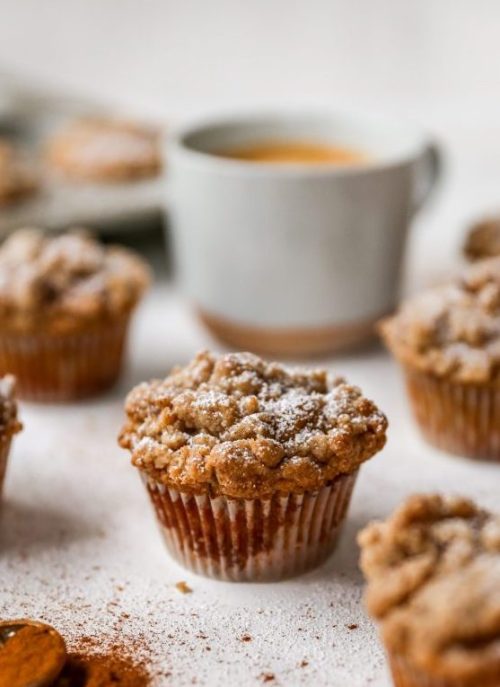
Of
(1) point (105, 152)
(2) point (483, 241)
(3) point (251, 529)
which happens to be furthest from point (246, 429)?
(1) point (105, 152)

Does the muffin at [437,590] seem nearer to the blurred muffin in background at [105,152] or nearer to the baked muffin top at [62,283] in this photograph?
the baked muffin top at [62,283]

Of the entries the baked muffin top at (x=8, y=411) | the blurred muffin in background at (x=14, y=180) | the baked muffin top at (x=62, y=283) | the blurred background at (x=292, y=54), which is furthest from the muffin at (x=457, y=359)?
the blurred background at (x=292, y=54)

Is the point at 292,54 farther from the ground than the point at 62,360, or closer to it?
closer to it

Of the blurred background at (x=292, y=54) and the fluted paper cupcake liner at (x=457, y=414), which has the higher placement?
the fluted paper cupcake liner at (x=457, y=414)

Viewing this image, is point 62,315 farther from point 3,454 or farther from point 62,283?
point 3,454

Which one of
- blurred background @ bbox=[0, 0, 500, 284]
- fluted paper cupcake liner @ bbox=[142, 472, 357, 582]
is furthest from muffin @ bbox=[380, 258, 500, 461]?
blurred background @ bbox=[0, 0, 500, 284]
